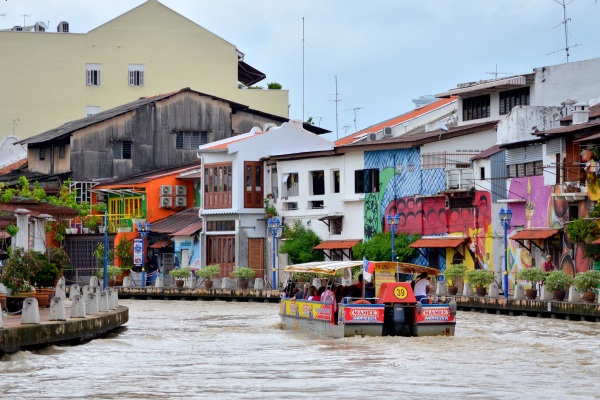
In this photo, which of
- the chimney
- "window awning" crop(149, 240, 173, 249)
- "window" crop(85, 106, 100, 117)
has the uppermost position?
"window" crop(85, 106, 100, 117)

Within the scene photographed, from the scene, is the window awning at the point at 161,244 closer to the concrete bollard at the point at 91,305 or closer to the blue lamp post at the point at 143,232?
the blue lamp post at the point at 143,232

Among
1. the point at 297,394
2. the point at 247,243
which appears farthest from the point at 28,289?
→ the point at 247,243

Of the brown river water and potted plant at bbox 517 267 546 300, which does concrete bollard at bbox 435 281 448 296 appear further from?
the brown river water

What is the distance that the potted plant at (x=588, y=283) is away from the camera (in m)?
50.1

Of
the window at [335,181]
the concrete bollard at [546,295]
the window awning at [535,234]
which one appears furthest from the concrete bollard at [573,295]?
the window at [335,181]

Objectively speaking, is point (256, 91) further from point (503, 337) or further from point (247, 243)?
point (503, 337)

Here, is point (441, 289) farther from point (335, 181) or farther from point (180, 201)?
point (180, 201)

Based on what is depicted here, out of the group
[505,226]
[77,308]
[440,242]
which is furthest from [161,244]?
[77,308]

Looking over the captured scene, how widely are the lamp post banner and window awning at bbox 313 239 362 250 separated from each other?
1137cm

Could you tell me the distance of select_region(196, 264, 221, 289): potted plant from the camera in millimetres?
73938

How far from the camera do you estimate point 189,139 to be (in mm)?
86625

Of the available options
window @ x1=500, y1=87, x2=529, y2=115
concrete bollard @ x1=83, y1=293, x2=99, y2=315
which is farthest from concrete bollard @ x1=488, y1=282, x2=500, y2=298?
concrete bollard @ x1=83, y1=293, x2=99, y2=315

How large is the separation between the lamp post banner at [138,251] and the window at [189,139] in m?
8.22

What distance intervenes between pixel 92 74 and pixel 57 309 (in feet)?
181
